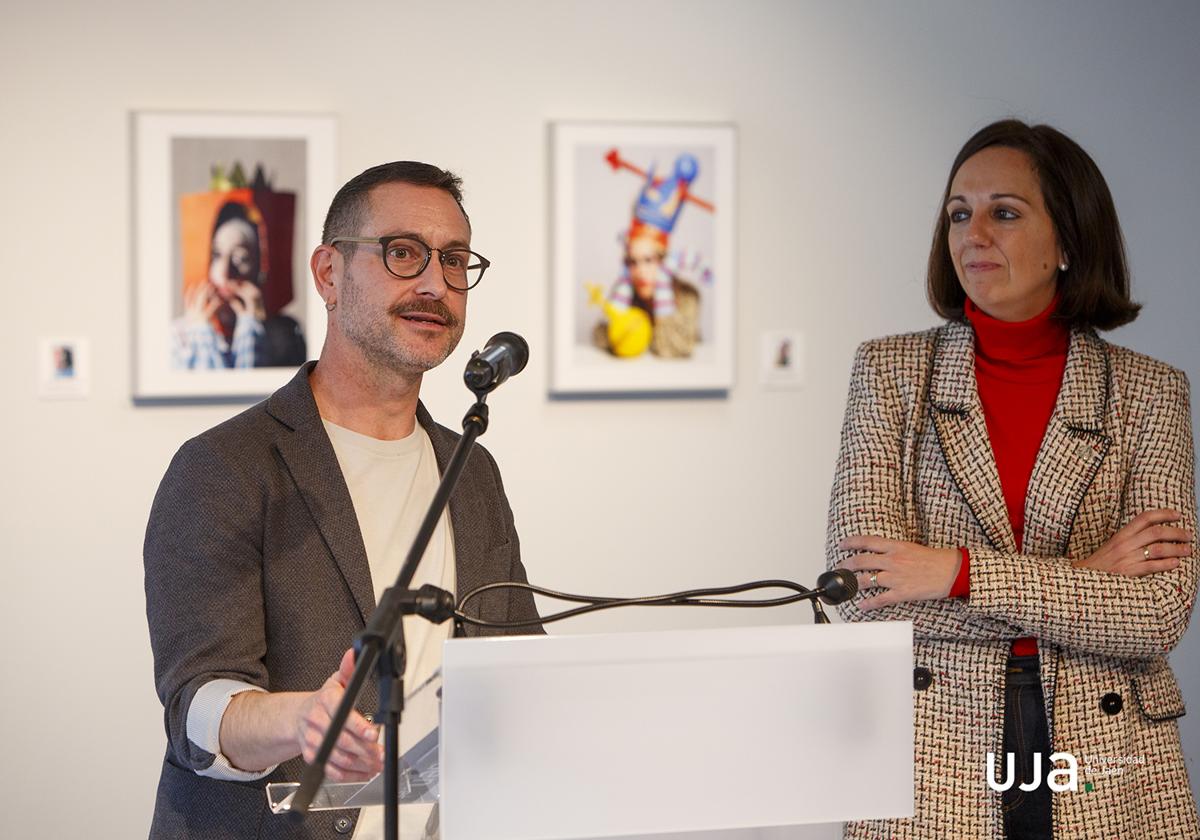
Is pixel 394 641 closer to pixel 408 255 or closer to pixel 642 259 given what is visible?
pixel 408 255

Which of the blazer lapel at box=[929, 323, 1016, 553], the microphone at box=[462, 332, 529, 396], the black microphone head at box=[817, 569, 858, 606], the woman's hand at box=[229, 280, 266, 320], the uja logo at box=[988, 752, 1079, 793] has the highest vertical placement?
the woman's hand at box=[229, 280, 266, 320]

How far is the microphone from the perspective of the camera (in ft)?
4.50

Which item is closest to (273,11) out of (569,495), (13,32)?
(13,32)

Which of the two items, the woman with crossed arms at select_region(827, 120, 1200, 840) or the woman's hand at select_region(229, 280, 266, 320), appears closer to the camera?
the woman with crossed arms at select_region(827, 120, 1200, 840)

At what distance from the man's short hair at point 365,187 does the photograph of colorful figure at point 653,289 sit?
1800 millimetres

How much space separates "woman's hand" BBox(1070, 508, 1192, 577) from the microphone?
3.92 ft

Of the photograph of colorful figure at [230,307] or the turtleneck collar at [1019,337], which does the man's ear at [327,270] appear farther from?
the photograph of colorful figure at [230,307]

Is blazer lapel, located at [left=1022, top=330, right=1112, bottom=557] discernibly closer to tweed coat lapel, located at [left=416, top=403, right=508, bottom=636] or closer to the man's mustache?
tweed coat lapel, located at [left=416, top=403, right=508, bottom=636]

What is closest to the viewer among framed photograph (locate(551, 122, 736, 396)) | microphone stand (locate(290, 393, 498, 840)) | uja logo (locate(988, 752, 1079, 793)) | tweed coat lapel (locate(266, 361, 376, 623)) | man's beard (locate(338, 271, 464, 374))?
microphone stand (locate(290, 393, 498, 840))

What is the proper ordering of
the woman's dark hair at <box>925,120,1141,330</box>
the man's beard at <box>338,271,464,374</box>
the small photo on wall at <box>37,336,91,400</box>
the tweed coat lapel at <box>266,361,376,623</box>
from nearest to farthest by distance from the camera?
the tweed coat lapel at <box>266,361,376,623</box> < the man's beard at <box>338,271,464,374</box> < the woman's dark hair at <box>925,120,1141,330</box> < the small photo on wall at <box>37,336,91,400</box>

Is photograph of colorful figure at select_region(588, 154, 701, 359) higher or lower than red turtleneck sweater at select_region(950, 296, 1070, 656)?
higher

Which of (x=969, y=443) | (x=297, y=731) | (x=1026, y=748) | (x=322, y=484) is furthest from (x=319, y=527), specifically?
(x=1026, y=748)

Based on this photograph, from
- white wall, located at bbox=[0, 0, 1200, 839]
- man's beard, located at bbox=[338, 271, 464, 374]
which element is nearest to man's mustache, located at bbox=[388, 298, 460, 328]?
man's beard, located at bbox=[338, 271, 464, 374]

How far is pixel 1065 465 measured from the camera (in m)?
2.15
